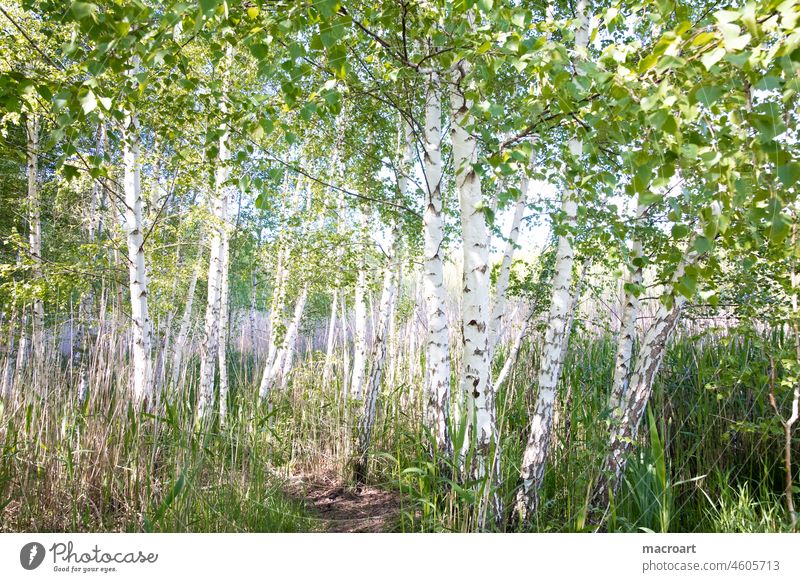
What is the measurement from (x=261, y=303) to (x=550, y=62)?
1242cm

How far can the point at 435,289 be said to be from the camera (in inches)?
121

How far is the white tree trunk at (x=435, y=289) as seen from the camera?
293 cm

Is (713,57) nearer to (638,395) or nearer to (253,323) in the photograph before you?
(638,395)

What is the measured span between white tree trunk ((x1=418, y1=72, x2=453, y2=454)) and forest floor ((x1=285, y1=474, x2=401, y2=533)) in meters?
0.67

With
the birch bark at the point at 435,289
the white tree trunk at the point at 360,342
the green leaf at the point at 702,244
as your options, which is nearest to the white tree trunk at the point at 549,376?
the birch bark at the point at 435,289

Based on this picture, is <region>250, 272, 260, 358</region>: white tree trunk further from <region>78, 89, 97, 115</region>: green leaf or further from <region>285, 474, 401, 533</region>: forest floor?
<region>78, 89, 97, 115</region>: green leaf

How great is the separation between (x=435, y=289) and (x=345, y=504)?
5.68ft

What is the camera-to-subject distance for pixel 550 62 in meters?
1.31

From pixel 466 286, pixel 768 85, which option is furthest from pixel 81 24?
pixel 466 286

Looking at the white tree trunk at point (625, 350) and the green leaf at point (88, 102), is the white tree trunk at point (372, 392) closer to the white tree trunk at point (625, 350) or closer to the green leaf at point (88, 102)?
the white tree trunk at point (625, 350)

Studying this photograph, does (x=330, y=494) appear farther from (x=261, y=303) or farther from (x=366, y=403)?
(x=261, y=303)

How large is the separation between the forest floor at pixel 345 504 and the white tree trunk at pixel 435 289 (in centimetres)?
67

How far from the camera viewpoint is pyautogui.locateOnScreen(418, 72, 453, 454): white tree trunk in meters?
2.93

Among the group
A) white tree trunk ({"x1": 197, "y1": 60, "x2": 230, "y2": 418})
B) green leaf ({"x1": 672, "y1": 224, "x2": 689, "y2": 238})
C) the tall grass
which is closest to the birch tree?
the tall grass
